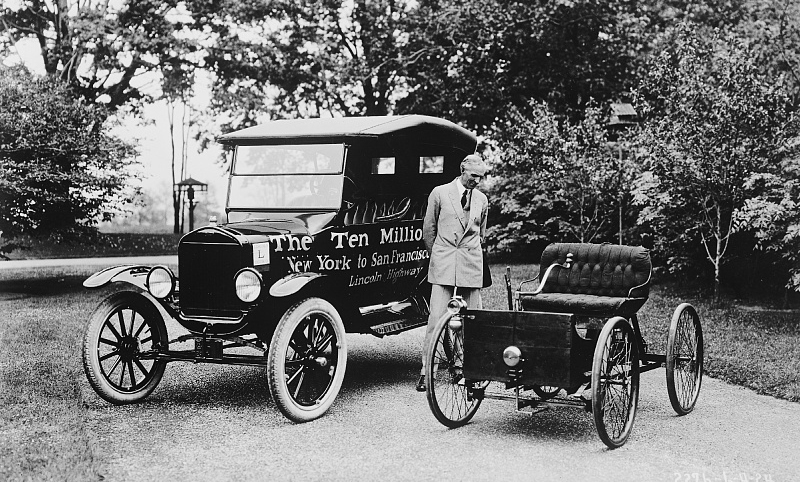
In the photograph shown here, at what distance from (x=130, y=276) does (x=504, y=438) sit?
11.0ft

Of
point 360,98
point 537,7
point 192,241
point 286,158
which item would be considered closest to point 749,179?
point 286,158

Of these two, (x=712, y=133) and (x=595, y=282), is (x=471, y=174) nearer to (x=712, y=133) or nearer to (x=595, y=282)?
(x=595, y=282)

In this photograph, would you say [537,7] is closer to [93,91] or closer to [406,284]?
[93,91]

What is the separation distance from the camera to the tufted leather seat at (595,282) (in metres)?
6.45

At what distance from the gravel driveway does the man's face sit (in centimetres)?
182

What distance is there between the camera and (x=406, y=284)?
8219mm

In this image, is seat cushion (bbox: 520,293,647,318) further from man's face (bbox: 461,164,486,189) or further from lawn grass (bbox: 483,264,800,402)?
lawn grass (bbox: 483,264,800,402)

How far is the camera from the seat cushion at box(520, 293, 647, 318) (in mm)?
6339

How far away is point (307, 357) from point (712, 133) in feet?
28.9

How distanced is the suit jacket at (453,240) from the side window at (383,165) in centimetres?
111

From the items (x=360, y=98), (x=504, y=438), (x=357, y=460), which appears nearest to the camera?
(x=357, y=460)

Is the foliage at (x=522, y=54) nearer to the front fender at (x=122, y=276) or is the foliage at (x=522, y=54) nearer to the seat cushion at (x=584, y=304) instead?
the seat cushion at (x=584, y=304)

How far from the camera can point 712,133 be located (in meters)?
12.7

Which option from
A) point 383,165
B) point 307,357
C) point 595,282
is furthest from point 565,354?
point 383,165
